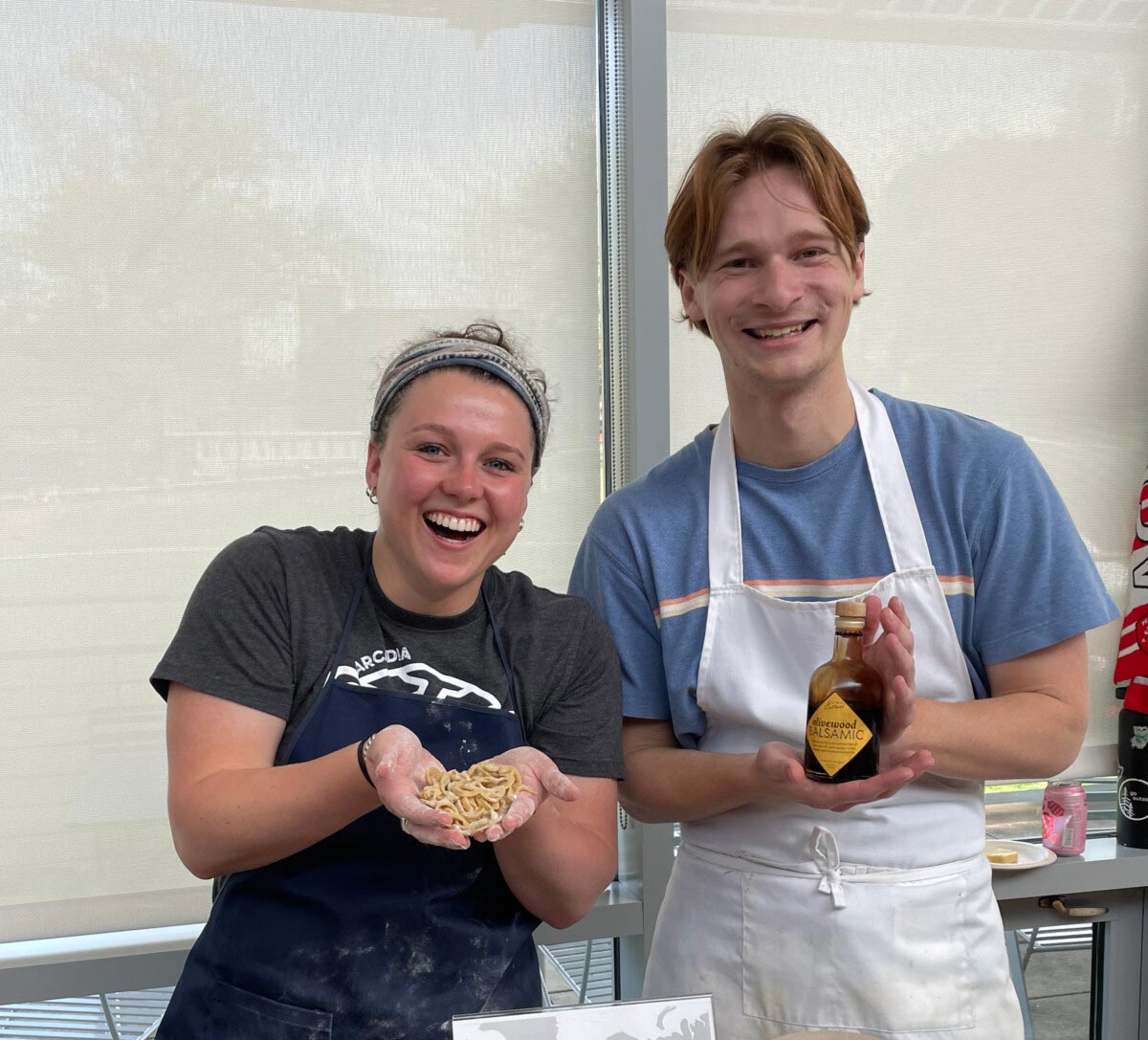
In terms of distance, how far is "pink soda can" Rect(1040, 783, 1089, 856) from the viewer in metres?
2.46

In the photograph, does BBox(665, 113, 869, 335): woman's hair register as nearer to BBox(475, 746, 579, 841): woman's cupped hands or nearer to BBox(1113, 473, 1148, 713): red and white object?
BBox(475, 746, 579, 841): woman's cupped hands

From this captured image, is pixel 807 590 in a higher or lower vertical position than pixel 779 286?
lower

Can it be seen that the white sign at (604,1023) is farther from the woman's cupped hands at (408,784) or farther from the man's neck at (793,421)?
the man's neck at (793,421)

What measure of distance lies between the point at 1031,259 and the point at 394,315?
1.34 meters

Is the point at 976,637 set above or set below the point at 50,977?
above

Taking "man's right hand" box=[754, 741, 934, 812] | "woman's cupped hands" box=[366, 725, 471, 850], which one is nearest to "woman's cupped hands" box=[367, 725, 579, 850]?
"woman's cupped hands" box=[366, 725, 471, 850]

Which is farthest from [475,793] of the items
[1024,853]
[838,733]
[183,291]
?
[1024,853]

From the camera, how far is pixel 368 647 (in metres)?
1.33

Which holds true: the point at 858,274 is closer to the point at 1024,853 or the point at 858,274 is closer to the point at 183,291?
the point at 183,291

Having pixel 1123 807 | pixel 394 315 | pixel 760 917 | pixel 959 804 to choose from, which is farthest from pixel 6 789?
pixel 1123 807

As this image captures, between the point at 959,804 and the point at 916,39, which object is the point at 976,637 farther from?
the point at 916,39

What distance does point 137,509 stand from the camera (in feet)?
7.11

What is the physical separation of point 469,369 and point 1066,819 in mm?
1793

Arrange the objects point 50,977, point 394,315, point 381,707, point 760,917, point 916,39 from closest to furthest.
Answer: point 381,707 → point 760,917 → point 50,977 → point 394,315 → point 916,39
